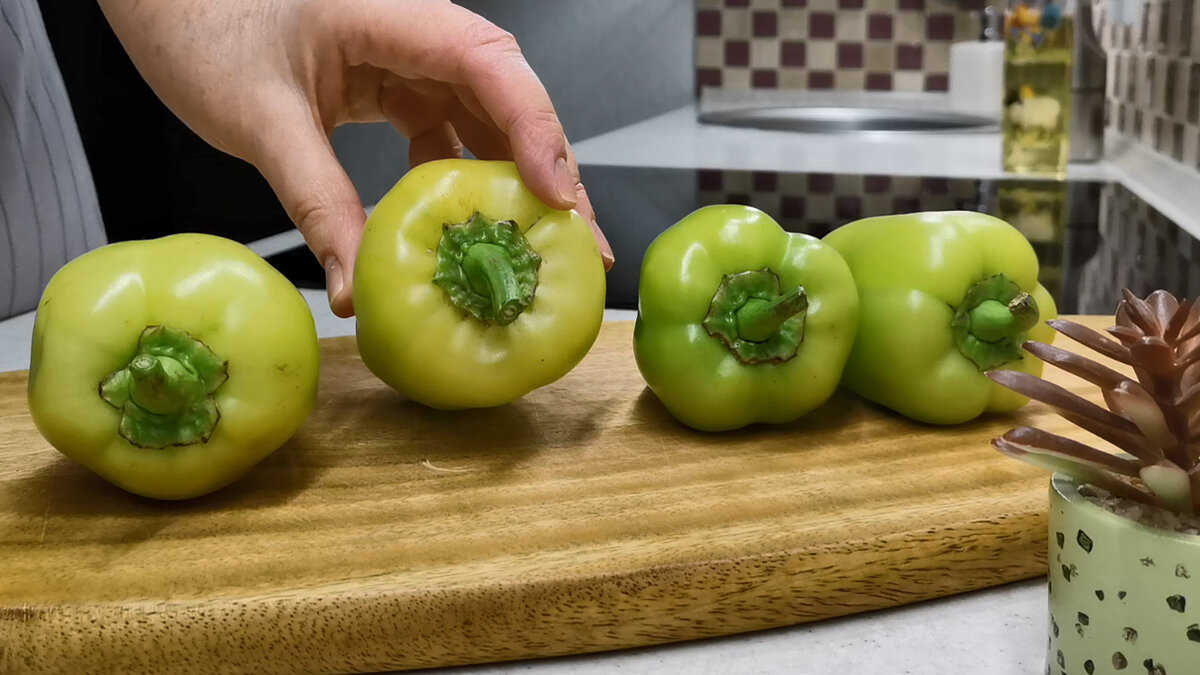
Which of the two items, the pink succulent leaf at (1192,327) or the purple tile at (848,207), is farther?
the purple tile at (848,207)

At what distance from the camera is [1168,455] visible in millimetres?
403

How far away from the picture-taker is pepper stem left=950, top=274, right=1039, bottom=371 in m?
0.75

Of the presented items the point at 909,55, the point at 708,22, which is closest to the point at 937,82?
the point at 909,55

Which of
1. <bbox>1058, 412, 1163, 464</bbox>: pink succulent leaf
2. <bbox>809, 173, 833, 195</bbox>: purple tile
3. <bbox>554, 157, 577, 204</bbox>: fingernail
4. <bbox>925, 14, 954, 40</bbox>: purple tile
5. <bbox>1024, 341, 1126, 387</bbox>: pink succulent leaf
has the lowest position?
<bbox>809, 173, 833, 195</bbox>: purple tile

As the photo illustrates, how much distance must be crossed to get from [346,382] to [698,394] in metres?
0.28

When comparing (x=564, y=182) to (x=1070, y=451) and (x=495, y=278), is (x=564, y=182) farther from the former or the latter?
(x=1070, y=451)

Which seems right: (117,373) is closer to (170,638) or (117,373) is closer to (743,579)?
(170,638)

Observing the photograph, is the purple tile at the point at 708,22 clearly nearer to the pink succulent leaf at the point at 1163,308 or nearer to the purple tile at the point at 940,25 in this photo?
the purple tile at the point at 940,25

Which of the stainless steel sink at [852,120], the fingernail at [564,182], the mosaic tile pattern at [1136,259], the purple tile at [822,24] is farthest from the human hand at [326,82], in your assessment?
the purple tile at [822,24]

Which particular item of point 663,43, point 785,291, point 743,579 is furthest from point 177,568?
point 663,43

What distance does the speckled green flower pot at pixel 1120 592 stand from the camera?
0.39 metres

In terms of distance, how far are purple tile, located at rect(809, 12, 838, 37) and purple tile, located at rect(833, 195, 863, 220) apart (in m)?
1.46

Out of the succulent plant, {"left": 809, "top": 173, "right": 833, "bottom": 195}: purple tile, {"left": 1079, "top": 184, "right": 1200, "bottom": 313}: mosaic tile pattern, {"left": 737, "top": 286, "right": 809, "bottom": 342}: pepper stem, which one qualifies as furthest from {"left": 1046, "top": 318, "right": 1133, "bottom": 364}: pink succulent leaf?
{"left": 809, "top": 173, "right": 833, "bottom": 195}: purple tile

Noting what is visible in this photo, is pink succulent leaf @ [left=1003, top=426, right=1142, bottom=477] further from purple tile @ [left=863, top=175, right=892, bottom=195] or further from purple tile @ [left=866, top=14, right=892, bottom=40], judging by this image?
purple tile @ [left=866, top=14, right=892, bottom=40]
